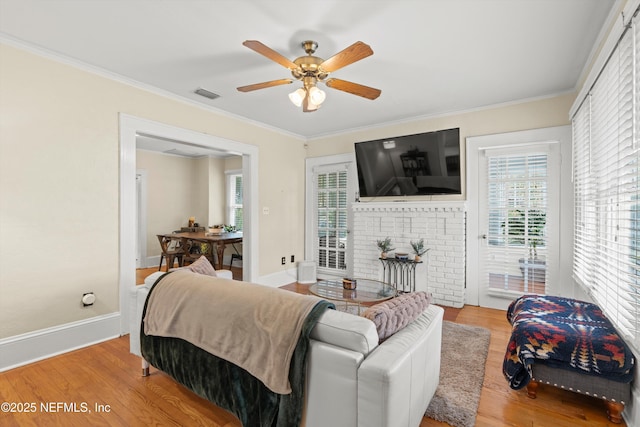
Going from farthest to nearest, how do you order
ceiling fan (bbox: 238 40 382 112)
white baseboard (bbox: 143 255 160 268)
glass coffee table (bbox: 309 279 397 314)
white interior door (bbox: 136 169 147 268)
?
white baseboard (bbox: 143 255 160 268) < white interior door (bbox: 136 169 147 268) < glass coffee table (bbox: 309 279 397 314) < ceiling fan (bbox: 238 40 382 112)

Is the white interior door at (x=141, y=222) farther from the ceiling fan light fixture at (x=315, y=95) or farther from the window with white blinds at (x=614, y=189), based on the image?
the window with white blinds at (x=614, y=189)

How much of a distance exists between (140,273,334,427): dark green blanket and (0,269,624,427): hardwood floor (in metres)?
0.19

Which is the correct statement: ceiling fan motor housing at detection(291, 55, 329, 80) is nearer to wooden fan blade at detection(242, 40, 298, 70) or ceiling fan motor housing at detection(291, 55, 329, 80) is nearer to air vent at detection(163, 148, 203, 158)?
wooden fan blade at detection(242, 40, 298, 70)

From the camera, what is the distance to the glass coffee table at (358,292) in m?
2.76

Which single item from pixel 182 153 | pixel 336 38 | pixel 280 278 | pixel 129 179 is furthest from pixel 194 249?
pixel 336 38

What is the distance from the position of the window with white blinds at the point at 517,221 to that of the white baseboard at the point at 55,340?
13.8ft

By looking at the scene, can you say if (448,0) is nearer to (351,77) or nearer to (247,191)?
(351,77)

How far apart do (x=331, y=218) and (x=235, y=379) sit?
3749 mm

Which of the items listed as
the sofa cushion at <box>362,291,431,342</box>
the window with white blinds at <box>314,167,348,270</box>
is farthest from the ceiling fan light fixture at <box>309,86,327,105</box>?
the window with white blinds at <box>314,167,348,270</box>

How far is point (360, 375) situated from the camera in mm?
1241

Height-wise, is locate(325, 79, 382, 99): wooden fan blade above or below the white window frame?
above

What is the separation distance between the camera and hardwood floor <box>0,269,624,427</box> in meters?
1.80

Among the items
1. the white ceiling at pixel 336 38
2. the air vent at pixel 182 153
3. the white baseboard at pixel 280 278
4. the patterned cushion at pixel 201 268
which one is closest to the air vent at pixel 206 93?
the white ceiling at pixel 336 38

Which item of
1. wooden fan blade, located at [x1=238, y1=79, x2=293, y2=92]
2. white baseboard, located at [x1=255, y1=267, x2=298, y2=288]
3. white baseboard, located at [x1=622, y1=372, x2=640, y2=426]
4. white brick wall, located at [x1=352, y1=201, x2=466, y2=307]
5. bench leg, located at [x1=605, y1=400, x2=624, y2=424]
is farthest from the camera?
white baseboard, located at [x1=255, y1=267, x2=298, y2=288]
